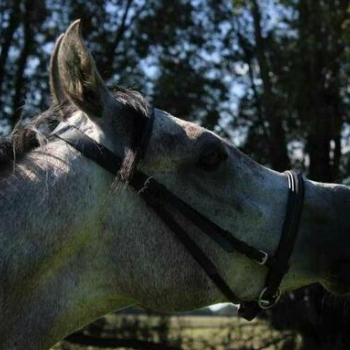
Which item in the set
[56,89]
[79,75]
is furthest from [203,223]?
[56,89]

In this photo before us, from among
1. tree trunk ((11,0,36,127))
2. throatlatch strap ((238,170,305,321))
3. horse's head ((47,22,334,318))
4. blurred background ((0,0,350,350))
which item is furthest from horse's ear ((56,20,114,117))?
tree trunk ((11,0,36,127))

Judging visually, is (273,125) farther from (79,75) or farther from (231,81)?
(79,75)

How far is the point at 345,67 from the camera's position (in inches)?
389

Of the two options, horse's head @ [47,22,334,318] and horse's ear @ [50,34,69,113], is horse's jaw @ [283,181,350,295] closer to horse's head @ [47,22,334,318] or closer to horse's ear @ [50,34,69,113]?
horse's head @ [47,22,334,318]

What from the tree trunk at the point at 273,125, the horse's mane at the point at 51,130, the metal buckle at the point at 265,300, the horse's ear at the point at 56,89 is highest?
the horse's ear at the point at 56,89

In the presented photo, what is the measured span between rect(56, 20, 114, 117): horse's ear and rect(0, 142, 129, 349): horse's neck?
22 cm

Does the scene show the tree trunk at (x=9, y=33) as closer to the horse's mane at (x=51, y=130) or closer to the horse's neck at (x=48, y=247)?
the horse's mane at (x=51, y=130)

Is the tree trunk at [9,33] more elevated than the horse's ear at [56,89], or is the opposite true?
the horse's ear at [56,89]

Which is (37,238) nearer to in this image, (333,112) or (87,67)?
(87,67)

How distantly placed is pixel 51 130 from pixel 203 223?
2.75ft

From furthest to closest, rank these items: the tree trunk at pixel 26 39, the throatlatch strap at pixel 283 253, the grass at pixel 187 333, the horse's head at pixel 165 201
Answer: the tree trunk at pixel 26 39, the grass at pixel 187 333, the throatlatch strap at pixel 283 253, the horse's head at pixel 165 201

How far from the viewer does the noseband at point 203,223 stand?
278cm

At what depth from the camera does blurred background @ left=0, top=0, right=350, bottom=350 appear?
8.71 meters

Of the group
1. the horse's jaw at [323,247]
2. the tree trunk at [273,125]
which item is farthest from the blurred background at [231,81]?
the horse's jaw at [323,247]
